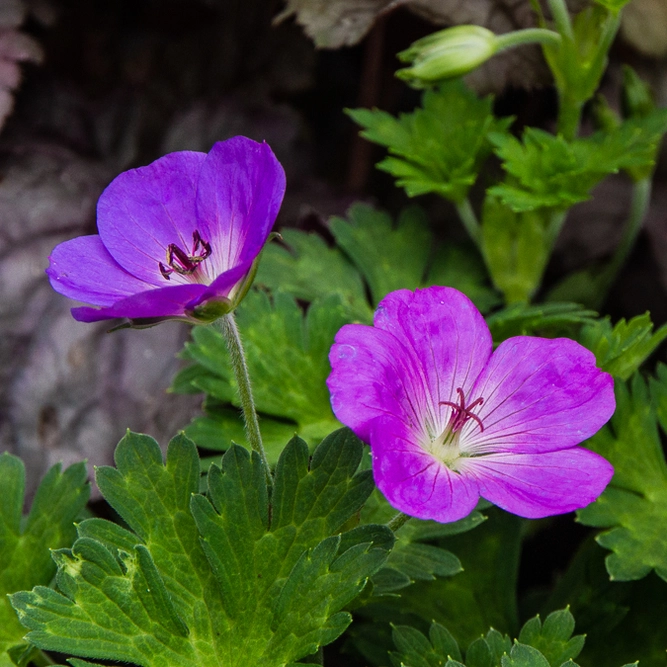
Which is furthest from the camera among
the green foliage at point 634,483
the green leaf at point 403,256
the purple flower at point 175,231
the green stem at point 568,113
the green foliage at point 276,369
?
the green leaf at point 403,256

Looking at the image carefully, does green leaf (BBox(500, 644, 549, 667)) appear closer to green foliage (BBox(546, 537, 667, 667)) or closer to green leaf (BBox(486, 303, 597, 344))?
green foliage (BBox(546, 537, 667, 667))

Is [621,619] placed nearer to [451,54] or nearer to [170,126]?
[451,54]

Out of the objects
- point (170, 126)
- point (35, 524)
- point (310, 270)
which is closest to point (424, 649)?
point (35, 524)

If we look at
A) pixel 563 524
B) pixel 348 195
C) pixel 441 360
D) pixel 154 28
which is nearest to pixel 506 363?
pixel 441 360

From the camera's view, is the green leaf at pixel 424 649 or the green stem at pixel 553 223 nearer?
the green leaf at pixel 424 649

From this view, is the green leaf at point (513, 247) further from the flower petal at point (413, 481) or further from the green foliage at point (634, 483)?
the flower petal at point (413, 481)

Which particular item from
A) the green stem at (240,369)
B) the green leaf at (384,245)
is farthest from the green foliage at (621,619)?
the green leaf at (384,245)
